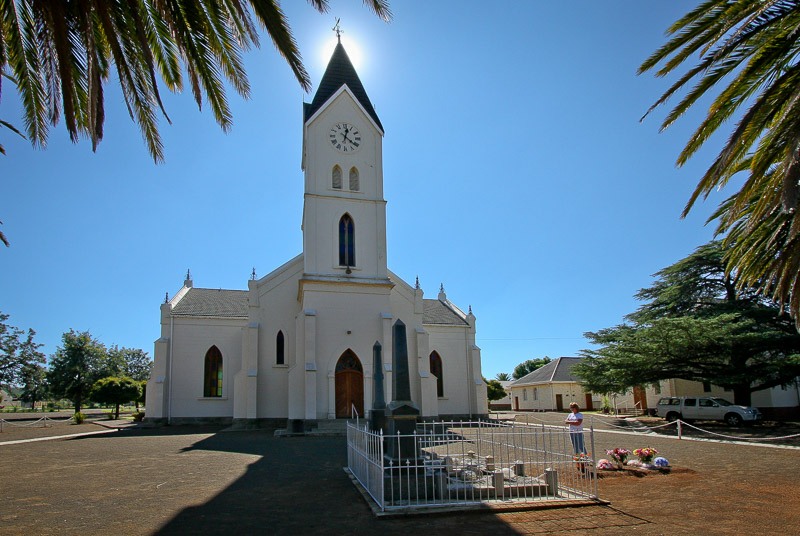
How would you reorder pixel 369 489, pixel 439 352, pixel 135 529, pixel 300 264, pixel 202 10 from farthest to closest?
1. pixel 439 352
2. pixel 300 264
3. pixel 369 489
4. pixel 135 529
5. pixel 202 10

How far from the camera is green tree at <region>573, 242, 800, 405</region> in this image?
Result: 1008 inches

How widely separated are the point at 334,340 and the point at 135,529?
69.3 feet

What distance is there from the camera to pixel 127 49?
7.25 meters

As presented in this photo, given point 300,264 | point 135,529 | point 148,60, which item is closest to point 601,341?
point 300,264

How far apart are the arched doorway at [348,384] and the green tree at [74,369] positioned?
39660mm

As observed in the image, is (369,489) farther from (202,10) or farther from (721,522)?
(202,10)

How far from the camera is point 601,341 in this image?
31.8 metres

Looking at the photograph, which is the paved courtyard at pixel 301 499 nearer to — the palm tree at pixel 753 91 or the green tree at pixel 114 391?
the palm tree at pixel 753 91

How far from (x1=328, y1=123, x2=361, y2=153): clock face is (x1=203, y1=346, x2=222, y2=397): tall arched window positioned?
1534 centimetres

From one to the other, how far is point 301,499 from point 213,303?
2970 cm

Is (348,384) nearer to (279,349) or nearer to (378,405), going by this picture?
(279,349)

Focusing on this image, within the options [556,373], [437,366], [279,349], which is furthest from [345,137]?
[556,373]

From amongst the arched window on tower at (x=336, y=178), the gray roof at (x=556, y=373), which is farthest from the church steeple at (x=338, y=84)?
the gray roof at (x=556, y=373)

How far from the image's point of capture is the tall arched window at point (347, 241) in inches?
1231
